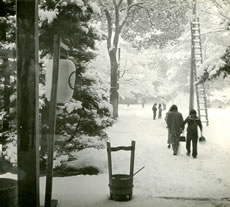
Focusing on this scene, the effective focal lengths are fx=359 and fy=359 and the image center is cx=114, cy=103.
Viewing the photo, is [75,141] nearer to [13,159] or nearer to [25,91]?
[13,159]

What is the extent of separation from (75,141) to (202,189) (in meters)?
3.76

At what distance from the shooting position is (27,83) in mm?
5035

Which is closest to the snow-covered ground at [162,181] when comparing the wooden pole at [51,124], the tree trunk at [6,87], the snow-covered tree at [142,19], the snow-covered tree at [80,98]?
the wooden pole at [51,124]

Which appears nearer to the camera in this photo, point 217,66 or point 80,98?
point 217,66

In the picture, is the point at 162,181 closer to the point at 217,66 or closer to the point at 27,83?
the point at 217,66

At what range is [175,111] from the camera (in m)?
12.6

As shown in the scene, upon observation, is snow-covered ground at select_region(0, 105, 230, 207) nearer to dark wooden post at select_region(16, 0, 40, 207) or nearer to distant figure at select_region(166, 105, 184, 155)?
distant figure at select_region(166, 105, 184, 155)

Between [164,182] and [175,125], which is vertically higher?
[175,125]

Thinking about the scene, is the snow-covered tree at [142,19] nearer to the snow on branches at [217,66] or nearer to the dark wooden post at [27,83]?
the snow on branches at [217,66]

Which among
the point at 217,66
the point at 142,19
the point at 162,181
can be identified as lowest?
the point at 162,181

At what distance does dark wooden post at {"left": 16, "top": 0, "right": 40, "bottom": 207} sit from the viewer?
5016 mm

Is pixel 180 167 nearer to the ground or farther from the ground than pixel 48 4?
nearer to the ground

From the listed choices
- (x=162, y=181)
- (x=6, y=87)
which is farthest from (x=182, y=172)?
(x=6, y=87)

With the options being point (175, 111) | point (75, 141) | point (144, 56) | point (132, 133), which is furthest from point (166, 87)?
point (75, 141)
